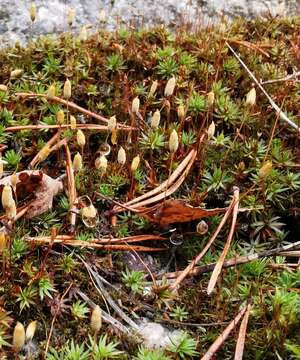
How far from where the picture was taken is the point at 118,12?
11.3 ft

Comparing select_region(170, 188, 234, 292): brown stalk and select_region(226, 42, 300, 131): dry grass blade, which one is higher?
select_region(226, 42, 300, 131): dry grass blade

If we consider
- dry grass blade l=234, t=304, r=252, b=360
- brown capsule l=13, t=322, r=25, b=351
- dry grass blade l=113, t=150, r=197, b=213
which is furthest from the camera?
dry grass blade l=113, t=150, r=197, b=213

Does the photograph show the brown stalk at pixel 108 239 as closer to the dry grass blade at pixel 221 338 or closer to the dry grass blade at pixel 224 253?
the dry grass blade at pixel 224 253

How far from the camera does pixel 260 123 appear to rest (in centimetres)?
267

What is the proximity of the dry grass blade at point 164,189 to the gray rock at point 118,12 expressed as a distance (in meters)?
1.18

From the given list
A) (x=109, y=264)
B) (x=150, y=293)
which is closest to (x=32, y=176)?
(x=109, y=264)

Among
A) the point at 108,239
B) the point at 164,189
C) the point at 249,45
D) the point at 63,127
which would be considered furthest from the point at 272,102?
the point at 108,239

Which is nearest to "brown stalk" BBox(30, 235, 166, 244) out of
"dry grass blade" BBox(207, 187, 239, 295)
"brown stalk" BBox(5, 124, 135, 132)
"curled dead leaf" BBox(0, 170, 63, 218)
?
"curled dead leaf" BBox(0, 170, 63, 218)

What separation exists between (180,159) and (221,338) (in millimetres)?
893

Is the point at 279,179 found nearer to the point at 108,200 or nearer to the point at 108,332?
the point at 108,200

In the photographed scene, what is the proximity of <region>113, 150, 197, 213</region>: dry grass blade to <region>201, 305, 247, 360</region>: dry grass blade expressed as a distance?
0.58 metres

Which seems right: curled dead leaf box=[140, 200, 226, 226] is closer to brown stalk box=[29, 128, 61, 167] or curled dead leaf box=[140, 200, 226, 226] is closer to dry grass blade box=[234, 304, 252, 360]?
dry grass blade box=[234, 304, 252, 360]

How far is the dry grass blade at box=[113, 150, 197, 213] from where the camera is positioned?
2.31 m

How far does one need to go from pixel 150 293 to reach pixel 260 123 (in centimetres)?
106
